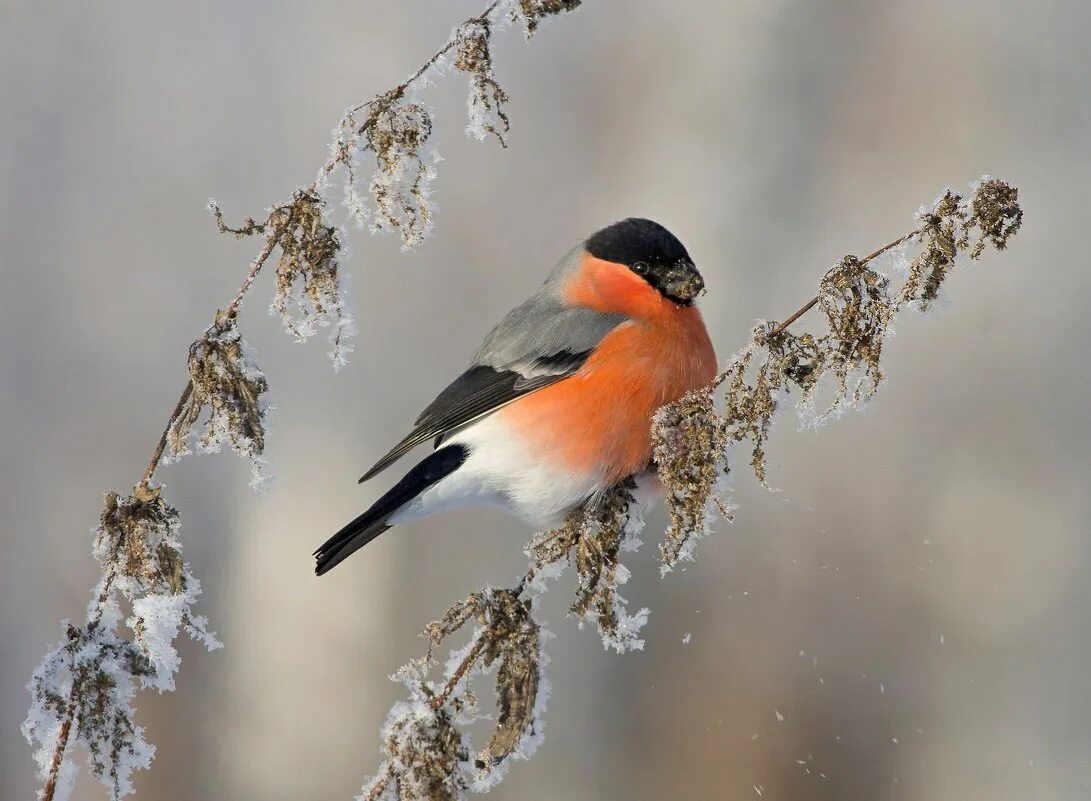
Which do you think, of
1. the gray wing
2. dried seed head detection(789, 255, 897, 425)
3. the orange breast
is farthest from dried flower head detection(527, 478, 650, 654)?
the gray wing

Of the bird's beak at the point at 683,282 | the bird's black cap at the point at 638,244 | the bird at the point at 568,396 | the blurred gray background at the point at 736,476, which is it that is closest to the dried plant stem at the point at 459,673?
the bird at the point at 568,396

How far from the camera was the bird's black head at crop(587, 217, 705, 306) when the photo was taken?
125 inches

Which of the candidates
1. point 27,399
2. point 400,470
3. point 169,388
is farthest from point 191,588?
point 27,399

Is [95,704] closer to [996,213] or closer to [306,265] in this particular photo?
[306,265]

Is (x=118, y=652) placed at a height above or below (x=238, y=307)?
below

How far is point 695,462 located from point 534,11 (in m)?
0.82

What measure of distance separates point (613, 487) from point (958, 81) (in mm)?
6149

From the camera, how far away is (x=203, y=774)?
21.2 ft

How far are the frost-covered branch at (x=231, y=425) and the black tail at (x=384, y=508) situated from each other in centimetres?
107

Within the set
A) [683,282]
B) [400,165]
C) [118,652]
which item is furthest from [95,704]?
[683,282]

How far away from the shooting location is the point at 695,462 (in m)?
1.98

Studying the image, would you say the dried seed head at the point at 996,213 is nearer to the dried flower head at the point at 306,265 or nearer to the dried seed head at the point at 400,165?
the dried seed head at the point at 400,165

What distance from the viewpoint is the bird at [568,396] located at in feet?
9.78

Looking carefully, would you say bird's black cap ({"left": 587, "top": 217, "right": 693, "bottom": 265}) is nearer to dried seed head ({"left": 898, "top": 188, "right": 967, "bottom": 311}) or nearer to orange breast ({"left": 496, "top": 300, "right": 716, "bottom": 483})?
orange breast ({"left": 496, "top": 300, "right": 716, "bottom": 483})
